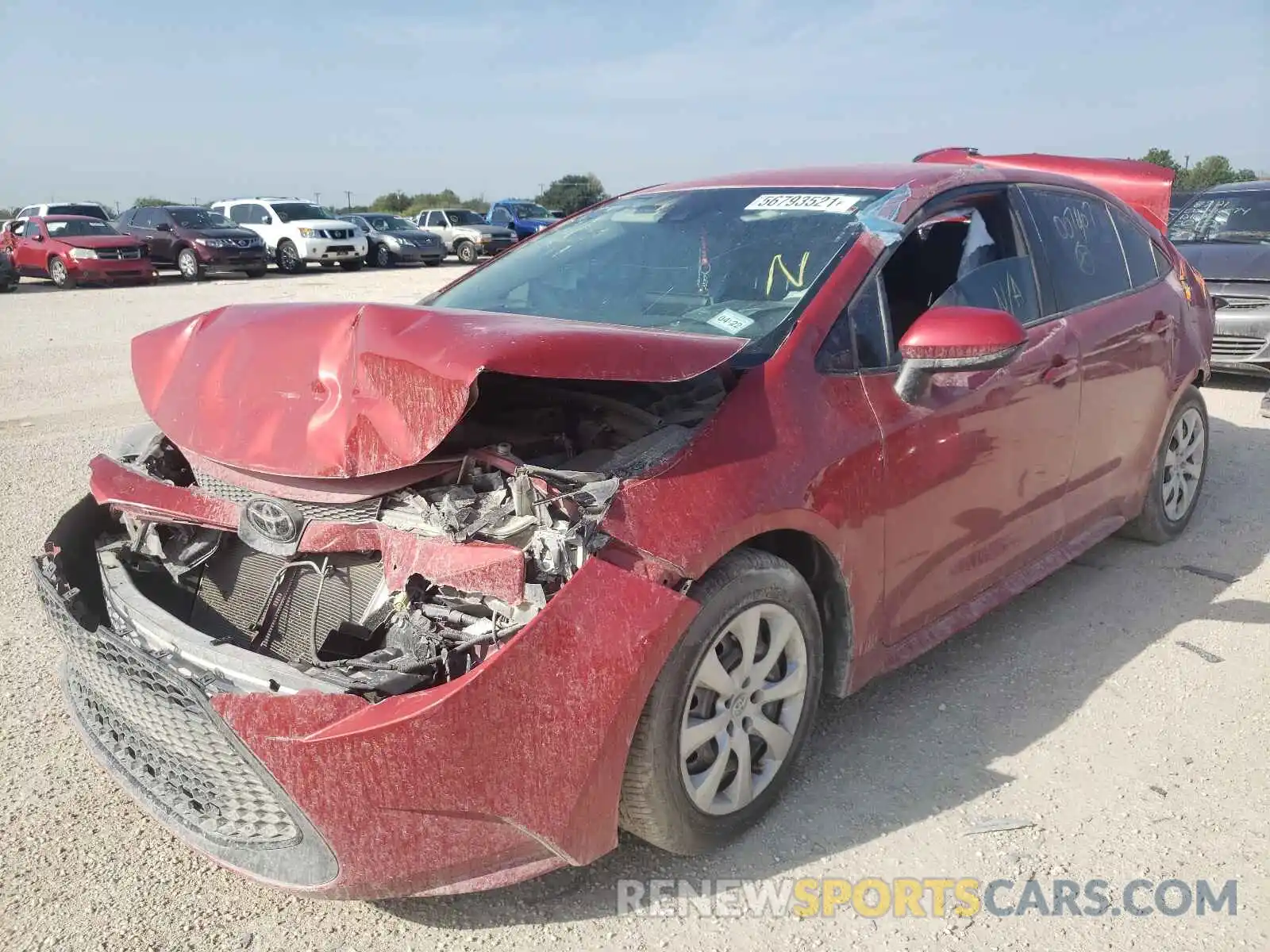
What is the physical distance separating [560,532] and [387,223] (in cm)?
2773

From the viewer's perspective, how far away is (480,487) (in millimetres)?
2383

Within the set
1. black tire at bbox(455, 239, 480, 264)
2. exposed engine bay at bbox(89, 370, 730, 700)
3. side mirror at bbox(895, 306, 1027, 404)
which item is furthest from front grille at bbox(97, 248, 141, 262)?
side mirror at bbox(895, 306, 1027, 404)

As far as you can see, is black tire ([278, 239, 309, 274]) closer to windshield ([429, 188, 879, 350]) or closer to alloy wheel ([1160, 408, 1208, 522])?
windshield ([429, 188, 879, 350])

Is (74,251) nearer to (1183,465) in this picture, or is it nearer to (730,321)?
(730,321)

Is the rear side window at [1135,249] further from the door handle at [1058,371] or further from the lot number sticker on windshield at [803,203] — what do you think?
the lot number sticker on windshield at [803,203]

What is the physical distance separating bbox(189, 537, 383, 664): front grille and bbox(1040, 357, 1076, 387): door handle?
2408 mm

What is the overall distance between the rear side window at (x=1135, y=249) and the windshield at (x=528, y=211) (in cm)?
2765

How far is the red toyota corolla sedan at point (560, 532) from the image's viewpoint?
209 cm

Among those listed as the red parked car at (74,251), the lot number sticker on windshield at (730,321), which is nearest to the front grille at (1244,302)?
the lot number sticker on windshield at (730,321)

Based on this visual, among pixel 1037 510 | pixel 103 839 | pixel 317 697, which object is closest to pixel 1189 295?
pixel 1037 510

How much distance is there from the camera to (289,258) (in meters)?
24.3

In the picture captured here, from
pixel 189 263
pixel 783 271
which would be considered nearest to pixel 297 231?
pixel 189 263

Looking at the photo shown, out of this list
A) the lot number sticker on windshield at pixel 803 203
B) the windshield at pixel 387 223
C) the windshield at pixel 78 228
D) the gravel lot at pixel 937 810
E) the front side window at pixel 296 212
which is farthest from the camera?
the windshield at pixel 387 223

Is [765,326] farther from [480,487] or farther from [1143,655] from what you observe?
[1143,655]
